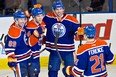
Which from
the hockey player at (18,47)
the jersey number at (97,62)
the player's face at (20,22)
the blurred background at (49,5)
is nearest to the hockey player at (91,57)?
the jersey number at (97,62)

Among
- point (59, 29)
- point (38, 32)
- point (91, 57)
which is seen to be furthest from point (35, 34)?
point (91, 57)

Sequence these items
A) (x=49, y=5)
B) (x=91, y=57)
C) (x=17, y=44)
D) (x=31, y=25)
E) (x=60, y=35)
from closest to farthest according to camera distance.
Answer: (x=91, y=57) → (x=17, y=44) → (x=31, y=25) → (x=60, y=35) → (x=49, y=5)

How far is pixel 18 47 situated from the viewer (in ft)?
18.4

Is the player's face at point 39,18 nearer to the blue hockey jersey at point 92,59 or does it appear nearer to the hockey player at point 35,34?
the hockey player at point 35,34

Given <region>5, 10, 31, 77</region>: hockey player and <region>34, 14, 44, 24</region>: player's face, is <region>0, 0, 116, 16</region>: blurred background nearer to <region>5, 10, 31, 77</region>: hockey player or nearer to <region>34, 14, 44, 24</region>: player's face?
<region>34, 14, 44, 24</region>: player's face

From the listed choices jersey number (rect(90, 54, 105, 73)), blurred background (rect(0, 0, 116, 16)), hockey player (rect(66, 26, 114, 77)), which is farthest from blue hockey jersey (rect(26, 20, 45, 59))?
blurred background (rect(0, 0, 116, 16))

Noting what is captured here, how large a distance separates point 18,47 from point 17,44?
0.28 feet

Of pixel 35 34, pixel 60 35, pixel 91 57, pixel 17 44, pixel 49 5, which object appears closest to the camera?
pixel 91 57

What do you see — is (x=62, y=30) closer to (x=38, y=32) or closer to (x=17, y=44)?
(x=38, y=32)

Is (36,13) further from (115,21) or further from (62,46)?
(115,21)

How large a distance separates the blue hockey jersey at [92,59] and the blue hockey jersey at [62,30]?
1.31m

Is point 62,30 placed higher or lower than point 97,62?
higher

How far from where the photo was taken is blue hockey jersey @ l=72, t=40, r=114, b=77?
4574mm

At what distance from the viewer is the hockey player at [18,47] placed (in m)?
5.49
